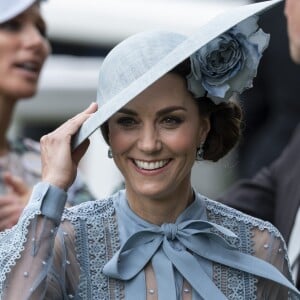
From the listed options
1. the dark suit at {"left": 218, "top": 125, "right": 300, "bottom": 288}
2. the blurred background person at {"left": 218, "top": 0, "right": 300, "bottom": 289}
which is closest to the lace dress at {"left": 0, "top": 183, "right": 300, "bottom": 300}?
the blurred background person at {"left": 218, "top": 0, "right": 300, "bottom": 289}

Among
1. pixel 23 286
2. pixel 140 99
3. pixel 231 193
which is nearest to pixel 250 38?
pixel 140 99

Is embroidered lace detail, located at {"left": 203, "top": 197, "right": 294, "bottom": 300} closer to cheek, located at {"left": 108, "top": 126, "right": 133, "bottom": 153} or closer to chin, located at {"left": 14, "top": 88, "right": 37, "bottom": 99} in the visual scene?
cheek, located at {"left": 108, "top": 126, "right": 133, "bottom": 153}

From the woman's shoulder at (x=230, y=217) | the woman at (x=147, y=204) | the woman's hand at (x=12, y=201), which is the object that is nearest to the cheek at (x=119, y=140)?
the woman at (x=147, y=204)

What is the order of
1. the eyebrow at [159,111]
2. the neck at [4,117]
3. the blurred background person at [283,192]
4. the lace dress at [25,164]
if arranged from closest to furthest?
1. the eyebrow at [159,111]
2. the blurred background person at [283,192]
3. the lace dress at [25,164]
4. the neck at [4,117]

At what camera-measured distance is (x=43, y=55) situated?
6398 mm

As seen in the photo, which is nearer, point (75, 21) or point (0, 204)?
point (0, 204)

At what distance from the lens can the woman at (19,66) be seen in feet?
20.6

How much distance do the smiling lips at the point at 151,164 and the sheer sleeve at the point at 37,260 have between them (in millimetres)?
239

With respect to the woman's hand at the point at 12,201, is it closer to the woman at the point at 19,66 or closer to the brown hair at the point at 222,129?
the woman at the point at 19,66

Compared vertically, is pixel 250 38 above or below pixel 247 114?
above

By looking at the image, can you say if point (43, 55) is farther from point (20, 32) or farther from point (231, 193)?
point (231, 193)

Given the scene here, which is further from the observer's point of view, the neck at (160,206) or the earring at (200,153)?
the earring at (200,153)

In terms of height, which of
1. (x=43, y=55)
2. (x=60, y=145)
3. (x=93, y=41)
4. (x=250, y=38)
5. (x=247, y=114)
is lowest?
(x=93, y=41)

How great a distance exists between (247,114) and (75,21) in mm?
3117
